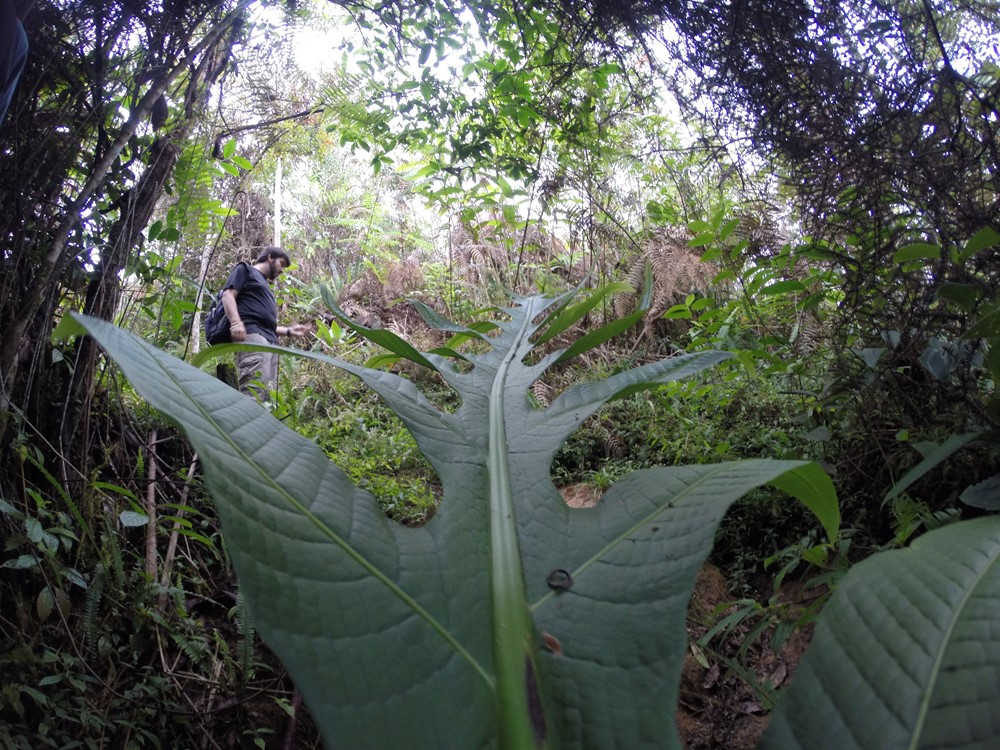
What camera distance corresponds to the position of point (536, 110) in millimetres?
2771

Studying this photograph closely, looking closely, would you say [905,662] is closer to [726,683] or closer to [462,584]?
[462,584]

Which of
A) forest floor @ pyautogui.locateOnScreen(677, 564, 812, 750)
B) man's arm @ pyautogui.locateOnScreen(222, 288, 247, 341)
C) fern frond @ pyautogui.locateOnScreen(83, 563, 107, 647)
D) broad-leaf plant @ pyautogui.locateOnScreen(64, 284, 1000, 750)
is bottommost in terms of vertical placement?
forest floor @ pyautogui.locateOnScreen(677, 564, 812, 750)

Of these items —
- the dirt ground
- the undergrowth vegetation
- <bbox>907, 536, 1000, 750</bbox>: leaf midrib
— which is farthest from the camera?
the dirt ground

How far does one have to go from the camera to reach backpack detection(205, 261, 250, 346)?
4254 mm

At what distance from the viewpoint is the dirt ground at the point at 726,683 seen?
147 centimetres

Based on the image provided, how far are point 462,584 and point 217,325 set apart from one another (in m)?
4.38

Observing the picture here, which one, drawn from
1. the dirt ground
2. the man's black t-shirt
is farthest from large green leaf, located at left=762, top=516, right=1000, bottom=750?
the man's black t-shirt

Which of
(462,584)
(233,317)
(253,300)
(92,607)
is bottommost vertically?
(92,607)

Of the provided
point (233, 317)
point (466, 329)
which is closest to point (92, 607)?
point (466, 329)

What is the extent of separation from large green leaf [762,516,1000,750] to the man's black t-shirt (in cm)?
453

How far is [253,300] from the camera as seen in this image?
457 centimetres

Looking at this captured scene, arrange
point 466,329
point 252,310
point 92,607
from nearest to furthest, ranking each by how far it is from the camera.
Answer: point 466,329, point 92,607, point 252,310

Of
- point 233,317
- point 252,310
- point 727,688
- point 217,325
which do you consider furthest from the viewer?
point 252,310

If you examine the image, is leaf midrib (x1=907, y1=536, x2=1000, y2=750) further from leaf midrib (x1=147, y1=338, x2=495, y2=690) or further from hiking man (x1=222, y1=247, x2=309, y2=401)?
hiking man (x1=222, y1=247, x2=309, y2=401)
